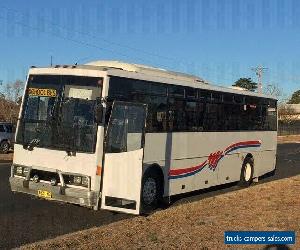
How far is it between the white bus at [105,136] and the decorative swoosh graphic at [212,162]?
6 centimetres

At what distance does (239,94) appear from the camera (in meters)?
16.9

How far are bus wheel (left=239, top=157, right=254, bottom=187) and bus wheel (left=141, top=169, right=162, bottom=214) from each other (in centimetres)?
578

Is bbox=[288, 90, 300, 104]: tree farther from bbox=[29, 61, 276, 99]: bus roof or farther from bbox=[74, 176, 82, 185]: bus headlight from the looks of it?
bbox=[74, 176, 82, 185]: bus headlight

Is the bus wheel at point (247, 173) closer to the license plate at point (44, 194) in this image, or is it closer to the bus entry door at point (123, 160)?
the bus entry door at point (123, 160)

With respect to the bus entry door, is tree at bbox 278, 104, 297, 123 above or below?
above

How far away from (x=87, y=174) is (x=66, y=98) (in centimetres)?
169

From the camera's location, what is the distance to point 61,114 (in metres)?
11.0

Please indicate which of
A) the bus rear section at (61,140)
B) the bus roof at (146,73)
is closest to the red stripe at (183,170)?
the bus roof at (146,73)

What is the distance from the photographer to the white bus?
34.8 ft

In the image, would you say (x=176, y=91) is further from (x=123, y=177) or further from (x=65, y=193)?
(x=65, y=193)

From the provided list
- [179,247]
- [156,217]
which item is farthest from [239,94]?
[179,247]

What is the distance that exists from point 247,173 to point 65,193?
890cm

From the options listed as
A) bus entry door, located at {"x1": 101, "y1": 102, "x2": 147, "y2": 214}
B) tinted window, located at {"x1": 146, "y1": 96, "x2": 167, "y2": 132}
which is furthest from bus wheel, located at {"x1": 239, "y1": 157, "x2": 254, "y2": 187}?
bus entry door, located at {"x1": 101, "y1": 102, "x2": 147, "y2": 214}

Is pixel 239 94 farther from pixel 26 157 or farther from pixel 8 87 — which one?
pixel 8 87
